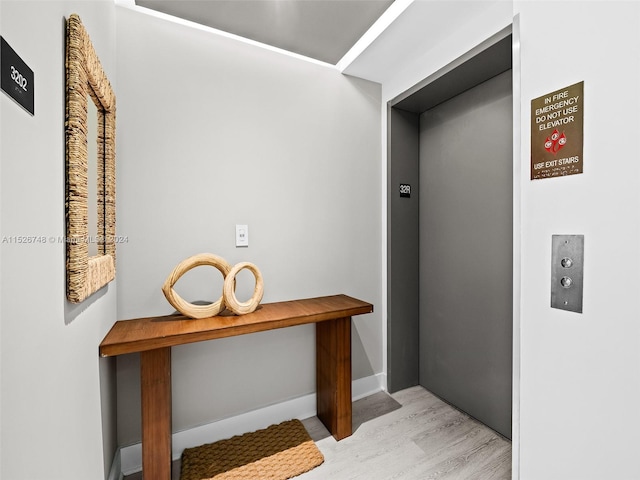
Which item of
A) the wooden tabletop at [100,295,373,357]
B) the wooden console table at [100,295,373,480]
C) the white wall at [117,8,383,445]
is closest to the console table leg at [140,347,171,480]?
the wooden console table at [100,295,373,480]

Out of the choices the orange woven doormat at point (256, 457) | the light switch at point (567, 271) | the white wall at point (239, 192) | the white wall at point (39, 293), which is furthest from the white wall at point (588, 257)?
the white wall at point (39, 293)

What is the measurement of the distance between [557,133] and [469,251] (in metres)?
1.05

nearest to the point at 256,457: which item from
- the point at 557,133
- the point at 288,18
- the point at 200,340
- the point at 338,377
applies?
the point at 338,377

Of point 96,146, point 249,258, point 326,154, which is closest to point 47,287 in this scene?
point 96,146

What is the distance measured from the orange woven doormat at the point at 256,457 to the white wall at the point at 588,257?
1.02 metres

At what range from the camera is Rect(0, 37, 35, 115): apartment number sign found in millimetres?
555

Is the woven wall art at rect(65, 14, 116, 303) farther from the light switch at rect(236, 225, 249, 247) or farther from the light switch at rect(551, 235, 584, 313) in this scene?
the light switch at rect(551, 235, 584, 313)

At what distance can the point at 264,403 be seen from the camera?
1938 millimetres

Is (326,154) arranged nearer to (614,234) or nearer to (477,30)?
(477,30)

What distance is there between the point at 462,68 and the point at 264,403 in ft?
7.56

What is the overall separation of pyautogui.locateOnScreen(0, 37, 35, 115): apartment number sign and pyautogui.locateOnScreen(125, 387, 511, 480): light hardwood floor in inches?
67.5

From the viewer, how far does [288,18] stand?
1713 mm

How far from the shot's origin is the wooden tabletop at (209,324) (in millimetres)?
1277

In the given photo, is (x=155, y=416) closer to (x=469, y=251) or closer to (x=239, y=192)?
(x=239, y=192)
